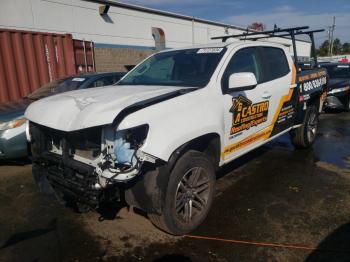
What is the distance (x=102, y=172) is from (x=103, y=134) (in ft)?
1.03

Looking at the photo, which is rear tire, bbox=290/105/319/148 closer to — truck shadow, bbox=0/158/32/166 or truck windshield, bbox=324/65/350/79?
truck shadow, bbox=0/158/32/166

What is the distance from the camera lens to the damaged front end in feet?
8.38

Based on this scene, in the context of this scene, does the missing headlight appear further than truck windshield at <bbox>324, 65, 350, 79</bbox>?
No

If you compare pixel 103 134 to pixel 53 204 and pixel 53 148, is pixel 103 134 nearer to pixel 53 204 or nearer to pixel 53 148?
pixel 53 148

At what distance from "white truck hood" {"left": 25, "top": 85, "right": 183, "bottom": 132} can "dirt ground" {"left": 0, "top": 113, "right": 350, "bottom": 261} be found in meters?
1.23

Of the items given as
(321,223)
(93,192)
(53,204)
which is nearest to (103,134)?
(93,192)

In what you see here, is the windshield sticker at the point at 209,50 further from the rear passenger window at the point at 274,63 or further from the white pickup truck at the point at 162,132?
the rear passenger window at the point at 274,63

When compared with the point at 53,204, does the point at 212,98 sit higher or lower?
higher

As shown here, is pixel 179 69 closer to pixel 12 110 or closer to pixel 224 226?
pixel 224 226

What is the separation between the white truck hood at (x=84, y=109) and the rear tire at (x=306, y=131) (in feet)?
11.3

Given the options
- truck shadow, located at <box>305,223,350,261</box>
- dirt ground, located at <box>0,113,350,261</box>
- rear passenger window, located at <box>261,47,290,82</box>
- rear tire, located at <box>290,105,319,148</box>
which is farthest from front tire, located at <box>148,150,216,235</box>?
rear tire, located at <box>290,105,319,148</box>

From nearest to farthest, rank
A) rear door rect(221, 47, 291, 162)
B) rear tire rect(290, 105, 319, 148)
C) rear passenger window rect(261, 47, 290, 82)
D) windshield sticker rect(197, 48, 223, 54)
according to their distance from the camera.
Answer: rear door rect(221, 47, 291, 162)
windshield sticker rect(197, 48, 223, 54)
rear passenger window rect(261, 47, 290, 82)
rear tire rect(290, 105, 319, 148)

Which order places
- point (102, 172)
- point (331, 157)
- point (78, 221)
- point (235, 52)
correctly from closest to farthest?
point (102, 172) < point (78, 221) < point (235, 52) < point (331, 157)

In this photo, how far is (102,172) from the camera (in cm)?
257
